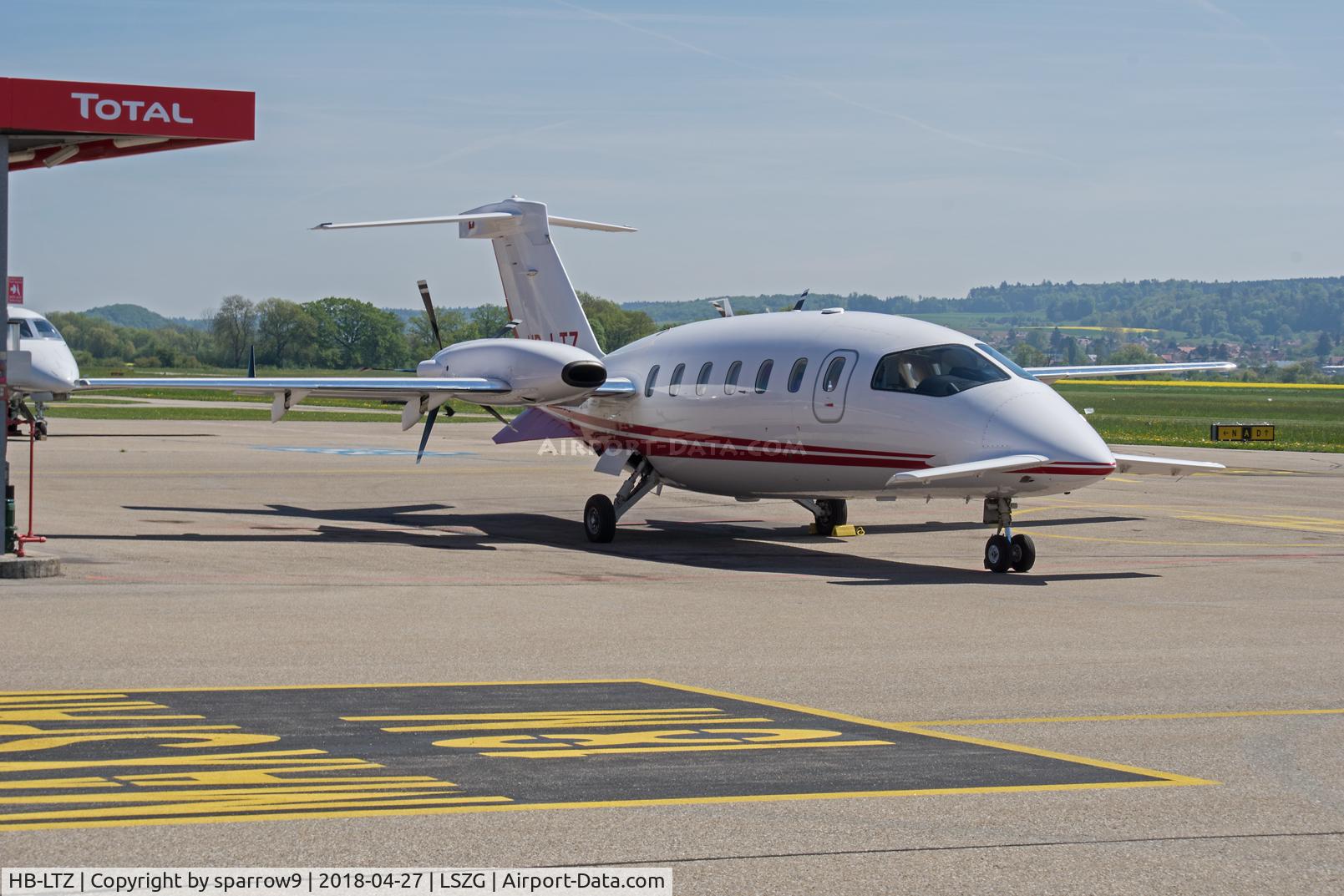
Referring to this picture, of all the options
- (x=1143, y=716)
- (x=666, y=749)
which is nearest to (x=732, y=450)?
(x=1143, y=716)

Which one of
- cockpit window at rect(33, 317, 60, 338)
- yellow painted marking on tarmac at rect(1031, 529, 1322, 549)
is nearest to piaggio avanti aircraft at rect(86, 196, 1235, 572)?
yellow painted marking on tarmac at rect(1031, 529, 1322, 549)

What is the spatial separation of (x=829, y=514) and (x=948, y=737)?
636 inches

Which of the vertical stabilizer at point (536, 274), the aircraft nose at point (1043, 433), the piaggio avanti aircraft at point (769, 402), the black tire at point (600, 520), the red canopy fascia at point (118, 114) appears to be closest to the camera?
the red canopy fascia at point (118, 114)

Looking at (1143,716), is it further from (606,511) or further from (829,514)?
(829,514)

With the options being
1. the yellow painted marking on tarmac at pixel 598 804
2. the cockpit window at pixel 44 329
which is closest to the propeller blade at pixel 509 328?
the cockpit window at pixel 44 329

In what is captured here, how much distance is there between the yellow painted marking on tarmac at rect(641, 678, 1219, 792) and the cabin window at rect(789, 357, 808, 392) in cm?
1130

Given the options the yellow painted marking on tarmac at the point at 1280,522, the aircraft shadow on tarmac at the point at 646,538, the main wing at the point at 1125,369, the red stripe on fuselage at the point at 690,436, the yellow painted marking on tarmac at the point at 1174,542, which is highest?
the main wing at the point at 1125,369

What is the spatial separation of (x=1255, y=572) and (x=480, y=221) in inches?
625

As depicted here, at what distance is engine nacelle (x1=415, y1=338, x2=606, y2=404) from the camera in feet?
81.0

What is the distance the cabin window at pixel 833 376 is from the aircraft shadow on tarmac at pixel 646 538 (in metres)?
2.40

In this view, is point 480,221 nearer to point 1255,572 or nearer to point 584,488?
point 584,488

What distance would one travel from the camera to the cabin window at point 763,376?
24.3m

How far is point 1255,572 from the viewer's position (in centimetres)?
2170

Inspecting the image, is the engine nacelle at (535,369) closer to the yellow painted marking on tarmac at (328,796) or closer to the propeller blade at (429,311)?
the propeller blade at (429,311)
